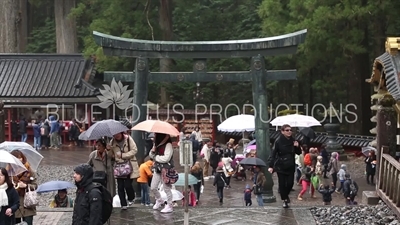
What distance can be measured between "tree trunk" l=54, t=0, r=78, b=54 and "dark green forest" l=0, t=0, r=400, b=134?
0.05 metres

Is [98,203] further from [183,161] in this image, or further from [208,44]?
[208,44]

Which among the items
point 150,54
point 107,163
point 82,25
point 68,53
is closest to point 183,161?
point 107,163

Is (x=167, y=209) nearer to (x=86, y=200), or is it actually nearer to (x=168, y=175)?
(x=168, y=175)

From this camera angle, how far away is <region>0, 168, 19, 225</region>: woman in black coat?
804 centimetres

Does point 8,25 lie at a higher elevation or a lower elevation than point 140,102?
higher

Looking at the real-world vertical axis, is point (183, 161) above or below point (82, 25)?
below

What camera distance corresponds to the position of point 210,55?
49.5 feet

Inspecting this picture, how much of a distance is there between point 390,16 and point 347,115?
7.48 meters

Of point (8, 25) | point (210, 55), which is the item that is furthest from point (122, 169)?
point (8, 25)

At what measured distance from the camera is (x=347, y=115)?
2886 centimetres

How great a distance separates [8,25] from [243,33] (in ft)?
40.1

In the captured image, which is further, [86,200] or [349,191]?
[349,191]

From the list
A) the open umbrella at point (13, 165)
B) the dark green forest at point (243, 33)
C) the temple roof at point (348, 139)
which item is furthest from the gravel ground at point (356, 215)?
the temple roof at point (348, 139)

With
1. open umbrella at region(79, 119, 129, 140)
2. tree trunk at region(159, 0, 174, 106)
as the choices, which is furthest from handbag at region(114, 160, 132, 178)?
tree trunk at region(159, 0, 174, 106)
